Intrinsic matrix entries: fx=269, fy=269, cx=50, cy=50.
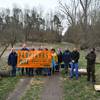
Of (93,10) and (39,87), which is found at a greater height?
(93,10)

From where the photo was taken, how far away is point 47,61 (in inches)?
640

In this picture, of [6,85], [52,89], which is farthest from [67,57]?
[6,85]

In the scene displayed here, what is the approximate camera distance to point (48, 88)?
1248 centimetres

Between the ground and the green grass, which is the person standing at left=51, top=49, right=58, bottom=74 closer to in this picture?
the ground

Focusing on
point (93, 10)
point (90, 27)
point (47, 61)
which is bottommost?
point (47, 61)

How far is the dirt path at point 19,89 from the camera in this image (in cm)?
1069

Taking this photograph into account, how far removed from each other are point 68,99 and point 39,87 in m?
2.53

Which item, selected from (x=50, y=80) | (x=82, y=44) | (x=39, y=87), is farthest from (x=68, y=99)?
(x=82, y=44)

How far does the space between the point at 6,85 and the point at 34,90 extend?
1.76 m

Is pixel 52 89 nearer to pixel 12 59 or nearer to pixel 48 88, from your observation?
pixel 48 88

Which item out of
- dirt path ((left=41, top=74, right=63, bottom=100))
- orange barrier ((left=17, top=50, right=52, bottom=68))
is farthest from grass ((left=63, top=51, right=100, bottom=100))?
orange barrier ((left=17, top=50, right=52, bottom=68))

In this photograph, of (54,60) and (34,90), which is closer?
(34,90)

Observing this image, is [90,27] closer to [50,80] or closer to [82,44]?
[82,44]

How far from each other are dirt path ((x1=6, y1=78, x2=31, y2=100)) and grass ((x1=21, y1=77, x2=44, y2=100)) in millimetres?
250
